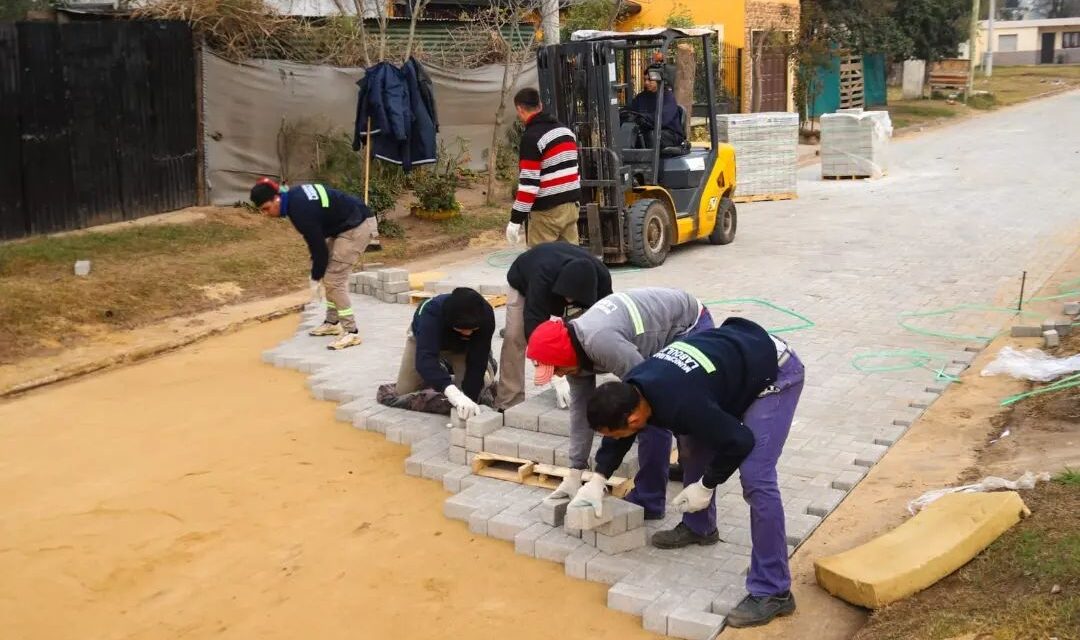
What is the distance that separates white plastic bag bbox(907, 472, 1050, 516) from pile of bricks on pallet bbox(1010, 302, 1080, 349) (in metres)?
3.32

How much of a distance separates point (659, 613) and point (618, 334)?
1.31 meters

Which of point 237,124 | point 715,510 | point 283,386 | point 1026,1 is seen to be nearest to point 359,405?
point 283,386

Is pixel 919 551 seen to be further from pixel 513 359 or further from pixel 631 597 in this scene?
pixel 513 359

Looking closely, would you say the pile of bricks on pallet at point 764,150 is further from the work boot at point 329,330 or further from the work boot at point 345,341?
the work boot at point 345,341

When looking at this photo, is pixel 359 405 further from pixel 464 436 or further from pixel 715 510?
pixel 715 510

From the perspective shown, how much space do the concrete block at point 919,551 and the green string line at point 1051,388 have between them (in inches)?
88.2

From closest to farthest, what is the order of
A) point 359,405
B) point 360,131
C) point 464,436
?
point 464,436 → point 359,405 → point 360,131

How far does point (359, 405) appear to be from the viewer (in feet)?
25.9

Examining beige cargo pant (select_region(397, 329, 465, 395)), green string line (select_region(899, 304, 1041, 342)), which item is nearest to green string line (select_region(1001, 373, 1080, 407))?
green string line (select_region(899, 304, 1041, 342))

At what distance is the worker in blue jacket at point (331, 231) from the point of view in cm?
899

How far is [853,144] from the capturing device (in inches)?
794

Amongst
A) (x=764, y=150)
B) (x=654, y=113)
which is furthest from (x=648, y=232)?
(x=764, y=150)

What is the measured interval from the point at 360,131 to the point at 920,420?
8572 millimetres

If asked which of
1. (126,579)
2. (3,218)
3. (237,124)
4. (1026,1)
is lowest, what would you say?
(126,579)
